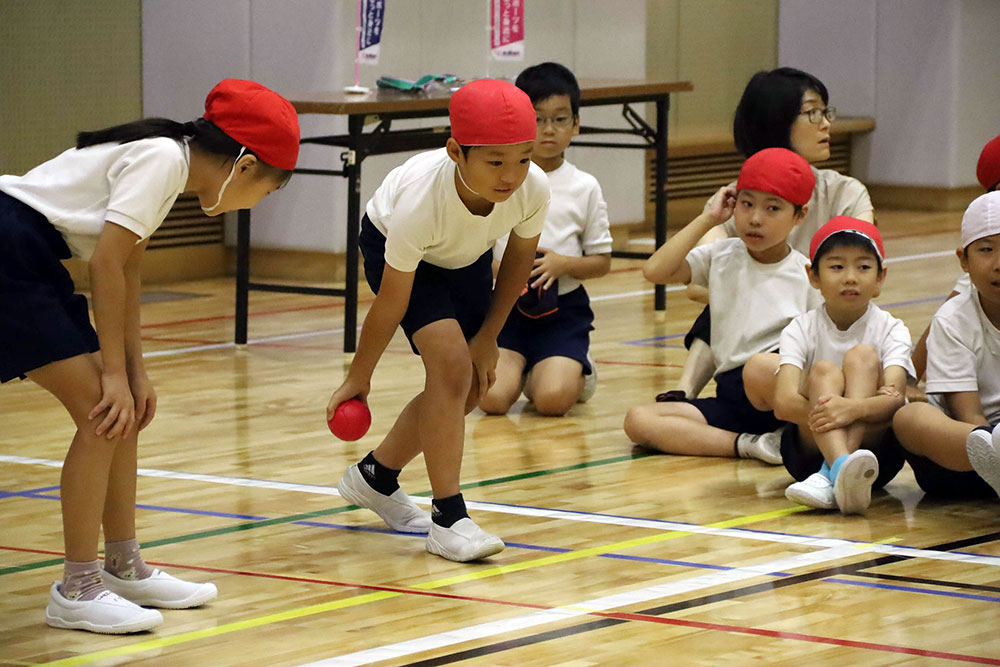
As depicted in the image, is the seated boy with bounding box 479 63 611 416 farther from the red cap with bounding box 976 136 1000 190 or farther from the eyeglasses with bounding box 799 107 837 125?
the red cap with bounding box 976 136 1000 190

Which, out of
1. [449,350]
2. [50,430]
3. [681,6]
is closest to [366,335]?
[449,350]

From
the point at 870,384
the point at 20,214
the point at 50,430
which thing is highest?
the point at 20,214

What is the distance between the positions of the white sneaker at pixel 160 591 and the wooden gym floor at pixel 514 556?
4cm

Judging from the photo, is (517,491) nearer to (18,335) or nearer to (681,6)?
(18,335)

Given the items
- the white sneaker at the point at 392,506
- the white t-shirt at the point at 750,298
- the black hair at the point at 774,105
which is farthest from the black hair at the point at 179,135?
the black hair at the point at 774,105

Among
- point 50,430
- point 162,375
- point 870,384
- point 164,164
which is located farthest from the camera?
point 162,375

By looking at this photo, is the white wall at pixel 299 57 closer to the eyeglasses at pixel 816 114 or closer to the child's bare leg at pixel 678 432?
the eyeglasses at pixel 816 114

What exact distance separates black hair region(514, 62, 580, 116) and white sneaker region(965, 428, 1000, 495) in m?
1.96

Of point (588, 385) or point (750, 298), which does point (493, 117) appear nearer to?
point (750, 298)

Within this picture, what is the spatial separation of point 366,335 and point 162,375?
248 cm

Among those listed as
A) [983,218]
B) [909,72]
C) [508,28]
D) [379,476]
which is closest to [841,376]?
[983,218]

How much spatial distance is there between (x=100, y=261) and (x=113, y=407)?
249 millimetres

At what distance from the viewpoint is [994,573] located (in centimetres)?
319

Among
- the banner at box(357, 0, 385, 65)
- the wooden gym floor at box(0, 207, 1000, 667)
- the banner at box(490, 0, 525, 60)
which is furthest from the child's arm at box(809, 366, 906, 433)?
the banner at box(490, 0, 525, 60)
